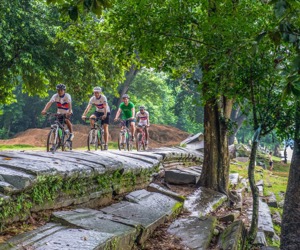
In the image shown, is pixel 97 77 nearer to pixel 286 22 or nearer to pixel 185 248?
pixel 185 248

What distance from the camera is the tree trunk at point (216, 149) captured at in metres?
8.07

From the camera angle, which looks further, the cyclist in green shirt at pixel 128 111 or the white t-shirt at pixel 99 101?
the cyclist in green shirt at pixel 128 111

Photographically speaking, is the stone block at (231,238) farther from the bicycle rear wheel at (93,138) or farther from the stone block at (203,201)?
the bicycle rear wheel at (93,138)

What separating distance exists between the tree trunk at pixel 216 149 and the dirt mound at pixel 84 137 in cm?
1718

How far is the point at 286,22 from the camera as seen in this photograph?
217cm

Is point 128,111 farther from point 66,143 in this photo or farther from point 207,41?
point 207,41

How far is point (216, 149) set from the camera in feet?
26.9

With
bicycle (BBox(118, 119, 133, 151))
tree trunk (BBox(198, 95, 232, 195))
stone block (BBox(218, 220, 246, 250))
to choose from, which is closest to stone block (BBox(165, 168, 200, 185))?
tree trunk (BBox(198, 95, 232, 195))

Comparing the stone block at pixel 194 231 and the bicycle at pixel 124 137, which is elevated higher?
the bicycle at pixel 124 137

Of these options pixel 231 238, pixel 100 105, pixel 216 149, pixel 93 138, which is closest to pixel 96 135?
pixel 93 138

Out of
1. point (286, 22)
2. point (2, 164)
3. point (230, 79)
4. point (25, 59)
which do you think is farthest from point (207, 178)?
point (25, 59)

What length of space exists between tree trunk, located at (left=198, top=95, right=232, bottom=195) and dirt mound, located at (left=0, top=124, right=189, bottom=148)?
56.4 ft

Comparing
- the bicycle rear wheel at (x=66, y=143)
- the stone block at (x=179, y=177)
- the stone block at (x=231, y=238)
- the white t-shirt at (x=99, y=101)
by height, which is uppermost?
the white t-shirt at (x=99, y=101)

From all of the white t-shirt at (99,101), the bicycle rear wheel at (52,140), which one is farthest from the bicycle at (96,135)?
the bicycle rear wheel at (52,140)
